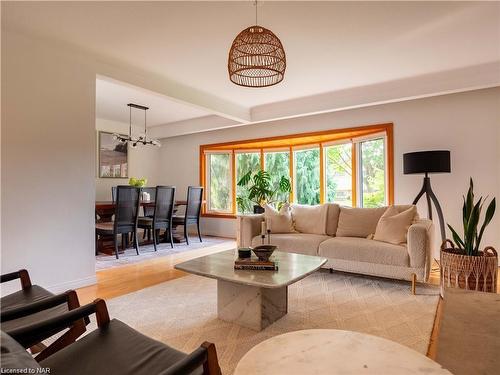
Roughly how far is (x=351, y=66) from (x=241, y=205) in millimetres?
3320

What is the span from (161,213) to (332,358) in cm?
468

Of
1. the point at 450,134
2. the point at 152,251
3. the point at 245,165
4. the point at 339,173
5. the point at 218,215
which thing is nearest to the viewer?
the point at 450,134

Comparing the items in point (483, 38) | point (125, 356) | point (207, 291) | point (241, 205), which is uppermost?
point (483, 38)

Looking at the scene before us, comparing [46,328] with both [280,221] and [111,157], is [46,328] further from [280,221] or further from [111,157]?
[111,157]

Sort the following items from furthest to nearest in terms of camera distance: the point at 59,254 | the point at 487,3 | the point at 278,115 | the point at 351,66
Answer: the point at 278,115 < the point at 351,66 < the point at 59,254 < the point at 487,3

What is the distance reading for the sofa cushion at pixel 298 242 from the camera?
3578mm

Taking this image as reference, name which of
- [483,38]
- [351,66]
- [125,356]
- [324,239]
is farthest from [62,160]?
[483,38]

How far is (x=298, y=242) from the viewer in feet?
12.0

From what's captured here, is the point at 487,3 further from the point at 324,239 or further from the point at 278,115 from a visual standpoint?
the point at 278,115

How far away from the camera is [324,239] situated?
3.69 metres

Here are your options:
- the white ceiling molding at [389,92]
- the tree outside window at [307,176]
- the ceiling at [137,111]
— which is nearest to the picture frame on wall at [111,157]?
the ceiling at [137,111]

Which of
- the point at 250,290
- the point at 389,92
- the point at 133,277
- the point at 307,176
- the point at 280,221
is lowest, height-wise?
the point at 133,277

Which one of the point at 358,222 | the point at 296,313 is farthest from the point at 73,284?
the point at 358,222

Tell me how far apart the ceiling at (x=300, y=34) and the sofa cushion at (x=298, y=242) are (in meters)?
2.02
